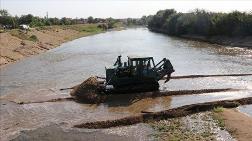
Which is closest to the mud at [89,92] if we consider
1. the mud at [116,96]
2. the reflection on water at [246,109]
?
the mud at [116,96]

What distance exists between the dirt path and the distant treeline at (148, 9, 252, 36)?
1997 inches

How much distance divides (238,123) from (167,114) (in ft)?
13.1

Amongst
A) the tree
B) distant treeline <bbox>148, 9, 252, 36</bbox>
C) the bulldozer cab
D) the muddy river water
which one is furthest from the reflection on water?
the tree

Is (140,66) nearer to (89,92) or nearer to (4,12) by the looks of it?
(89,92)

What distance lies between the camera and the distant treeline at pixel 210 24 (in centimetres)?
7250

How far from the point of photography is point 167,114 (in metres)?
22.1

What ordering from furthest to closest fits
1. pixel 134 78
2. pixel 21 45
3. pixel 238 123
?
1. pixel 21 45
2. pixel 134 78
3. pixel 238 123

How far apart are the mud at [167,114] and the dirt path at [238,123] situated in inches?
47.4

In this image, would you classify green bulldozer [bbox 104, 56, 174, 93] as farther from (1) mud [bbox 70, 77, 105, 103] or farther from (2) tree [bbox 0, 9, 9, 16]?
(2) tree [bbox 0, 9, 9, 16]

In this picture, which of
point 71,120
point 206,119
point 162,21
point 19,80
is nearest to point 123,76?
point 71,120

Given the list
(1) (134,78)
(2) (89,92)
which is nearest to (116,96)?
(1) (134,78)

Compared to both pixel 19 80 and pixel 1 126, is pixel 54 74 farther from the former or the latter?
pixel 1 126

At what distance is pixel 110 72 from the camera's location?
93.7 ft

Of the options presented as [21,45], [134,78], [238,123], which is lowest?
[21,45]
